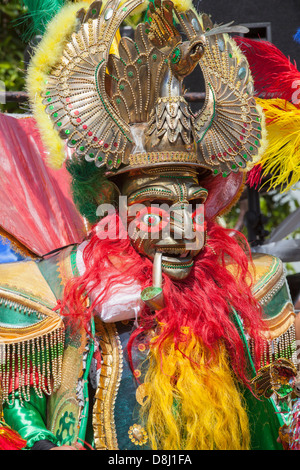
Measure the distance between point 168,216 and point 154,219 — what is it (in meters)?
0.05

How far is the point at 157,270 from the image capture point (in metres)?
2.71

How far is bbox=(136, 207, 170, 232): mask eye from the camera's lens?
8.89ft

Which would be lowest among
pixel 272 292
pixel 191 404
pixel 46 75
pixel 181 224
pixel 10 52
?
pixel 191 404

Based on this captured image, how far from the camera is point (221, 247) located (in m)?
2.96

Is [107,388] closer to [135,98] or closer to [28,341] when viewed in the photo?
[28,341]

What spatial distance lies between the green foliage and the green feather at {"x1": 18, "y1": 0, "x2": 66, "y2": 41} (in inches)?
63.0

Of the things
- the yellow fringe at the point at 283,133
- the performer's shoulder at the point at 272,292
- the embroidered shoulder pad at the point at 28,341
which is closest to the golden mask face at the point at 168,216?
the performer's shoulder at the point at 272,292

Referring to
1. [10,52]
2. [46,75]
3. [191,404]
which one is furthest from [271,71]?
[10,52]

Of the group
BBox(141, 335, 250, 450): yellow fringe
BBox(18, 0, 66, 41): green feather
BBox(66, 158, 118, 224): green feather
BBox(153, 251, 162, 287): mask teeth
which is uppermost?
BBox(18, 0, 66, 41): green feather

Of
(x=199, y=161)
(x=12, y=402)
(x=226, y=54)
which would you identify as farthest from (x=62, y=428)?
(x=226, y=54)

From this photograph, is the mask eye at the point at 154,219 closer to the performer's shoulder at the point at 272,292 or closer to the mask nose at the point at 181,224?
the mask nose at the point at 181,224

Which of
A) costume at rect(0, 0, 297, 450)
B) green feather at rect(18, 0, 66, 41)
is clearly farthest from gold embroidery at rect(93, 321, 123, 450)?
green feather at rect(18, 0, 66, 41)

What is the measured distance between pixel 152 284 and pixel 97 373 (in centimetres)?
38

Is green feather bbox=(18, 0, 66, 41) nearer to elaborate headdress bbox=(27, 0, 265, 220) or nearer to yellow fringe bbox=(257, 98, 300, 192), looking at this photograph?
elaborate headdress bbox=(27, 0, 265, 220)
